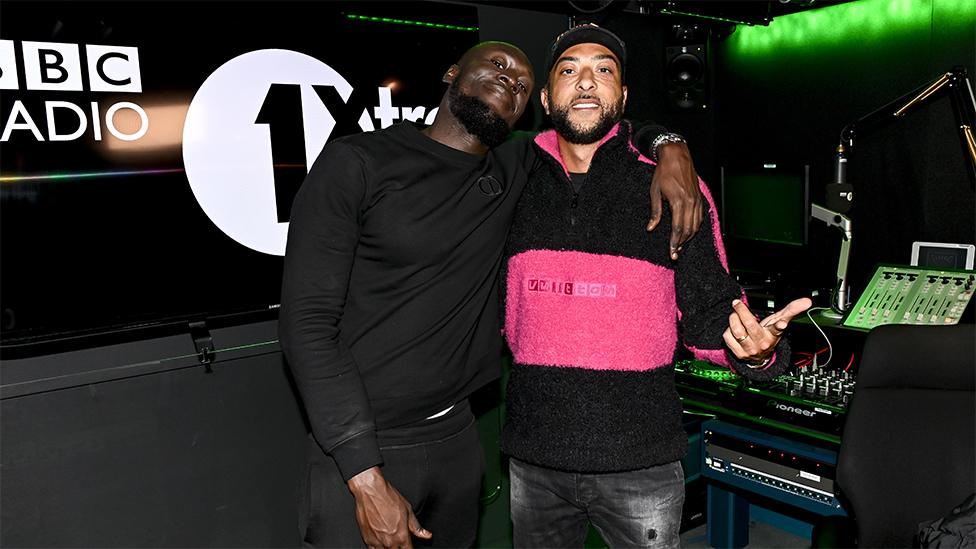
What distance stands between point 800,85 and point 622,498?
2.69 meters

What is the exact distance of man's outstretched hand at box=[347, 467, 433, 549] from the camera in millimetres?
1577

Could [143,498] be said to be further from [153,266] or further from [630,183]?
[630,183]

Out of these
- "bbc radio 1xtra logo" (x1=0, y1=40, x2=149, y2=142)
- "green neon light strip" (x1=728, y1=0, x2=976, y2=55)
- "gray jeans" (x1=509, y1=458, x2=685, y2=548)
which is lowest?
"gray jeans" (x1=509, y1=458, x2=685, y2=548)

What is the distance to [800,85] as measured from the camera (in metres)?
3.68

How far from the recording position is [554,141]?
6.28ft

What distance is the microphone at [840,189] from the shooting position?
304 centimetres

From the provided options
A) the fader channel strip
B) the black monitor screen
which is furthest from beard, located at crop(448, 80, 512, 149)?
the black monitor screen

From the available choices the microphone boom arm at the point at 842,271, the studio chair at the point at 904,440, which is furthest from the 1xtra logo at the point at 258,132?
the microphone boom arm at the point at 842,271

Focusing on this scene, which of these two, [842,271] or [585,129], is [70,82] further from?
[842,271]

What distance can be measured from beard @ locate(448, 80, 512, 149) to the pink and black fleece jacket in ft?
0.67

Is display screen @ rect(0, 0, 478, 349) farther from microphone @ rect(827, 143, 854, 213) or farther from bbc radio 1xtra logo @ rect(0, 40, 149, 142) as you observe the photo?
microphone @ rect(827, 143, 854, 213)

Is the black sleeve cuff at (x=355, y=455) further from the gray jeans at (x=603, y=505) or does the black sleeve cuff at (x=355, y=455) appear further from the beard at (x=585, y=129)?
the beard at (x=585, y=129)

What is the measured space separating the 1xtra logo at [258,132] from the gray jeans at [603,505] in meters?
1.25

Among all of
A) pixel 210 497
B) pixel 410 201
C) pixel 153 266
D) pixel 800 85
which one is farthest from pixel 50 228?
pixel 800 85
